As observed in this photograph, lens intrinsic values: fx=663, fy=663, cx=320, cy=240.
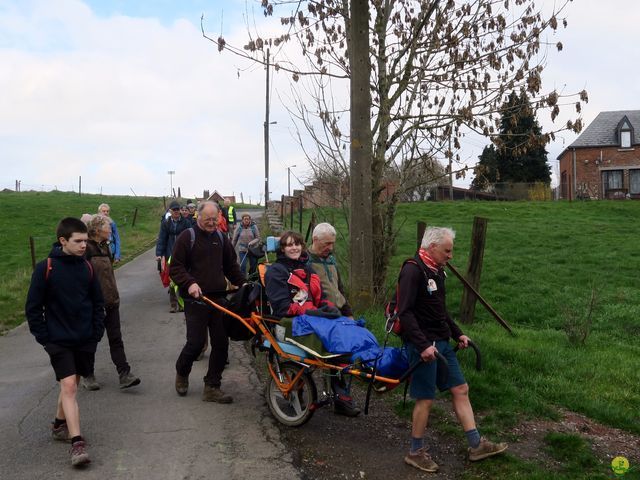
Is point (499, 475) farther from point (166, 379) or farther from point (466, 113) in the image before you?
point (466, 113)

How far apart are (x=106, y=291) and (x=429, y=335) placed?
3.78 m

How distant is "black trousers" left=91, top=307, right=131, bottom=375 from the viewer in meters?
7.08

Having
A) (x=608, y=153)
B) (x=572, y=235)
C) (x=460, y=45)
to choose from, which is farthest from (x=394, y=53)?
(x=608, y=153)

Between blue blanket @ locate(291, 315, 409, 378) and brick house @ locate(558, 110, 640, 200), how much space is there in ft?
150

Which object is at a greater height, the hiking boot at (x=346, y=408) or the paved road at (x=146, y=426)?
the hiking boot at (x=346, y=408)

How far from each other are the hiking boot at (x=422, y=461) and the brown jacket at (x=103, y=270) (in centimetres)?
376

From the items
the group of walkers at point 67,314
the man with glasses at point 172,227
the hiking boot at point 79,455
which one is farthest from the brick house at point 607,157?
the hiking boot at point 79,455

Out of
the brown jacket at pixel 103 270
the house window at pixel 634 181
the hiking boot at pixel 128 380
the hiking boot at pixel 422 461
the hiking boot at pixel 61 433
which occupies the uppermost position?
the house window at pixel 634 181

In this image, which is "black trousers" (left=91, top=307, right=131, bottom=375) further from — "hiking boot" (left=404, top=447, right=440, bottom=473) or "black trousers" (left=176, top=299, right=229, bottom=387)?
"hiking boot" (left=404, top=447, right=440, bottom=473)

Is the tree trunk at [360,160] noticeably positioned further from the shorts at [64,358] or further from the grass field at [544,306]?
the shorts at [64,358]

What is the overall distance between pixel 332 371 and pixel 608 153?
1939 inches

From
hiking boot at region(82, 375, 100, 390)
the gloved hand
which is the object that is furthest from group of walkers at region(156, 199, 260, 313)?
the gloved hand

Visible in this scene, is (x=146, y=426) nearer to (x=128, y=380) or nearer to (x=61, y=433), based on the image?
(x=61, y=433)

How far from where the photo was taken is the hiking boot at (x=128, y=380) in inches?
271
